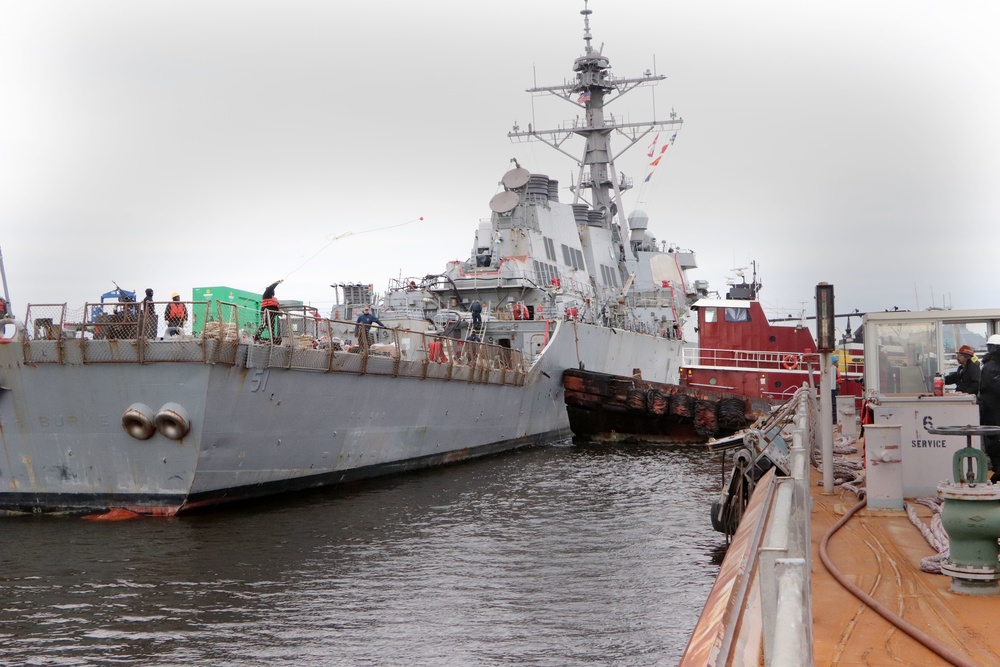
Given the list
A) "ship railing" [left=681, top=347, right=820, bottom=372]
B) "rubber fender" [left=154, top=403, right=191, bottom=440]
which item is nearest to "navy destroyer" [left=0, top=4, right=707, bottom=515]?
"rubber fender" [left=154, top=403, right=191, bottom=440]

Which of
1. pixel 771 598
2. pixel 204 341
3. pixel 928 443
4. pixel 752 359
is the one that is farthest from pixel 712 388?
pixel 771 598

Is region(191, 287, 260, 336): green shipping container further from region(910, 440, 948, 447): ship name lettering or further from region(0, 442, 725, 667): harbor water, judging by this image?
region(910, 440, 948, 447): ship name lettering

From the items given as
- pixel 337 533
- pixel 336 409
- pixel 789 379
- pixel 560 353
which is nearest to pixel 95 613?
pixel 337 533

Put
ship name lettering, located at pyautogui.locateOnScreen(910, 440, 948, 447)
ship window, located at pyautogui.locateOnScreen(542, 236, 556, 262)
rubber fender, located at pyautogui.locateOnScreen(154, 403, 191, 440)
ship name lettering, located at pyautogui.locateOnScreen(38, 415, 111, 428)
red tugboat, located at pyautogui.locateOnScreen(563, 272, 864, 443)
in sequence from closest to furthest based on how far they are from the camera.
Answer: ship name lettering, located at pyautogui.locateOnScreen(910, 440, 948, 447)
rubber fender, located at pyautogui.locateOnScreen(154, 403, 191, 440)
ship name lettering, located at pyautogui.locateOnScreen(38, 415, 111, 428)
red tugboat, located at pyautogui.locateOnScreen(563, 272, 864, 443)
ship window, located at pyautogui.locateOnScreen(542, 236, 556, 262)

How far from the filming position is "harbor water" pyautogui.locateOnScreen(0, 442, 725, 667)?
25.4 feet

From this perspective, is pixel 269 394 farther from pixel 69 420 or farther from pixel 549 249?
pixel 549 249

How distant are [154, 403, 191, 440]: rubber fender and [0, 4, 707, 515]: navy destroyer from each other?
2 centimetres

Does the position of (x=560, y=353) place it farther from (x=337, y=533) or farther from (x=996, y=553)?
(x=996, y=553)

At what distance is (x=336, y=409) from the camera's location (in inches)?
640

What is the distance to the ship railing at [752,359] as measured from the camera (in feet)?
94.4

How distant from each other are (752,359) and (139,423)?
19.8m

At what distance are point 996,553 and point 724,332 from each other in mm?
25078

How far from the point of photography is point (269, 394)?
580 inches

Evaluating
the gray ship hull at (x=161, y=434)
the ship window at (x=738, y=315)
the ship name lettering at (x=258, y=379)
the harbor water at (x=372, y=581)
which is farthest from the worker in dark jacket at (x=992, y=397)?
the ship window at (x=738, y=315)
